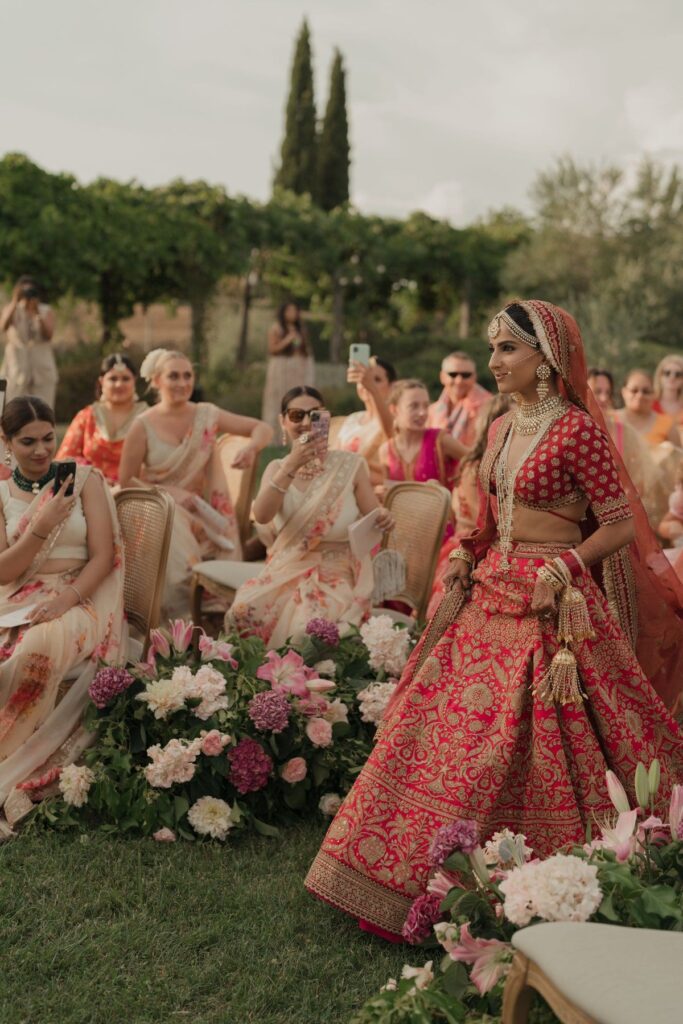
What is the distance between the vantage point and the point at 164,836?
13.4 feet

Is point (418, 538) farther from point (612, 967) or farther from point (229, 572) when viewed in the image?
point (612, 967)

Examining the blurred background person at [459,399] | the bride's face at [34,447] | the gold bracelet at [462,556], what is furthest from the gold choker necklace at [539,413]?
the blurred background person at [459,399]

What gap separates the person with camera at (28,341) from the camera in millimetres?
11680

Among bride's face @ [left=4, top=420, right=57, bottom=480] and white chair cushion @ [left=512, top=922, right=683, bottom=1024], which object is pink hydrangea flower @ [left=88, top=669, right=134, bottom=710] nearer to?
bride's face @ [left=4, top=420, right=57, bottom=480]

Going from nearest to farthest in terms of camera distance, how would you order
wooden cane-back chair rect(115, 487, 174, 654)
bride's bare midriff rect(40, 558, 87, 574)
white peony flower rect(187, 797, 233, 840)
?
white peony flower rect(187, 797, 233, 840)
bride's bare midriff rect(40, 558, 87, 574)
wooden cane-back chair rect(115, 487, 174, 654)

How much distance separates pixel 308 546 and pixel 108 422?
228 centimetres

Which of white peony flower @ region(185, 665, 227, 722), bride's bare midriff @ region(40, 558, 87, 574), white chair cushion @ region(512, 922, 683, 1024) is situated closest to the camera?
white chair cushion @ region(512, 922, 683, 1024)

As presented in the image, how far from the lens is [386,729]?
140 inches

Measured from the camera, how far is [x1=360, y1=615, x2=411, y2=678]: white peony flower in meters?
4.82

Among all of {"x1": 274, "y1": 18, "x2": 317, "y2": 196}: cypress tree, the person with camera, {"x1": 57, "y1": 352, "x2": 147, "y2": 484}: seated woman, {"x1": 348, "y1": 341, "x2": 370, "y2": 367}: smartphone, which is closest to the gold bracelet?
{"x1": 348, "y1": 341, "x2": 370, "y2": 367}: smartphone

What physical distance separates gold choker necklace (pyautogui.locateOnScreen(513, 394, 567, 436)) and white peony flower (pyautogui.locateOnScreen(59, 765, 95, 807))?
208 cm

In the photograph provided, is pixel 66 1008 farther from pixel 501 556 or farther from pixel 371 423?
pixel 371 423

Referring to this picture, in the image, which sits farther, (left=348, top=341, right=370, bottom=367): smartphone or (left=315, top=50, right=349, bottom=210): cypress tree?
(left=315, top=50, right=349, bottom=210): cypress tree

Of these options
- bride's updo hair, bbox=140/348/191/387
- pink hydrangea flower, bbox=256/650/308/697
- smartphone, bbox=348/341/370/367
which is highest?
smartphone, bbox=348/341/370/367
